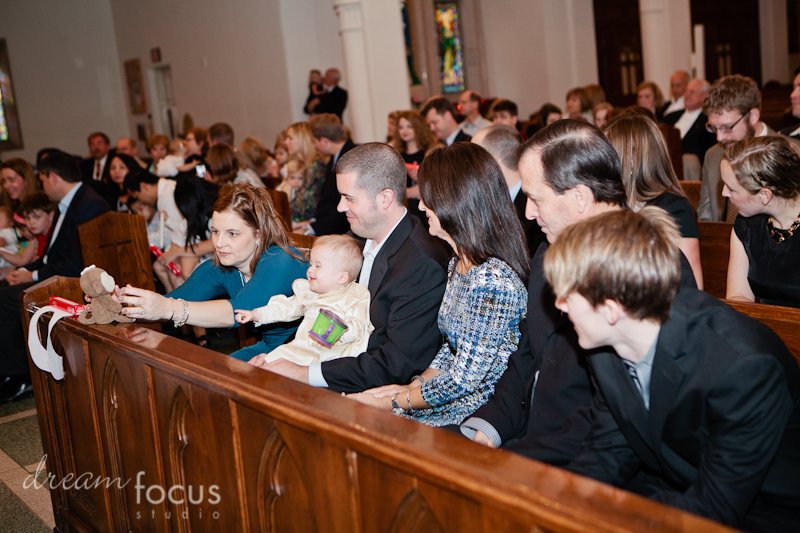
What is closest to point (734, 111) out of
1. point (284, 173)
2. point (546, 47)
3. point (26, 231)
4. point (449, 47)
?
point (284, 173)

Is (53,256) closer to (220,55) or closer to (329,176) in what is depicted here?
(329,176)

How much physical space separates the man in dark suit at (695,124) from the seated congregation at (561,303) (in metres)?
2.56

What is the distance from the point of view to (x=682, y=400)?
4.65ft

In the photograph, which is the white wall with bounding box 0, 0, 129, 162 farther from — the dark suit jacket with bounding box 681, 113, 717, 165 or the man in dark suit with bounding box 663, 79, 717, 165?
the dark suit jacket with bounding box 681, 113, 717, 165

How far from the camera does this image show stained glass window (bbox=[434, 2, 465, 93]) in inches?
548

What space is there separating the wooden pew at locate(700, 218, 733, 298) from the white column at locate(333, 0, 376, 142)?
5275 millimetres

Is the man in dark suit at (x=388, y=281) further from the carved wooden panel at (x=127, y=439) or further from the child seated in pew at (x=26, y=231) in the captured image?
the child seated in pew at (x=26, y=231)

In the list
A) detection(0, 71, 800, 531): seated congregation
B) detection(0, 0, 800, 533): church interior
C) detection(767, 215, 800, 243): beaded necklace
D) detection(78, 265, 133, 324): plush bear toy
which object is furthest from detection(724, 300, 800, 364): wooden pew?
detection(78, 265, 133, 324): plush bear toy

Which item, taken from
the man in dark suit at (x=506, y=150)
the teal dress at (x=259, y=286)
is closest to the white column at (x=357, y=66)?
the man in dark suit at (x=506, y=150)

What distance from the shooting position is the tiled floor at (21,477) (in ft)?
10.2

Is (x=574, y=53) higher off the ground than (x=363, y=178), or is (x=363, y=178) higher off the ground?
(x=574, y=53)

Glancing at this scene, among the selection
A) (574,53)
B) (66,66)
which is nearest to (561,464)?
(574,53)

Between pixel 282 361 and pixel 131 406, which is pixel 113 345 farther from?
pixel 282 361

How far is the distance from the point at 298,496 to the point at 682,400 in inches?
36.3
